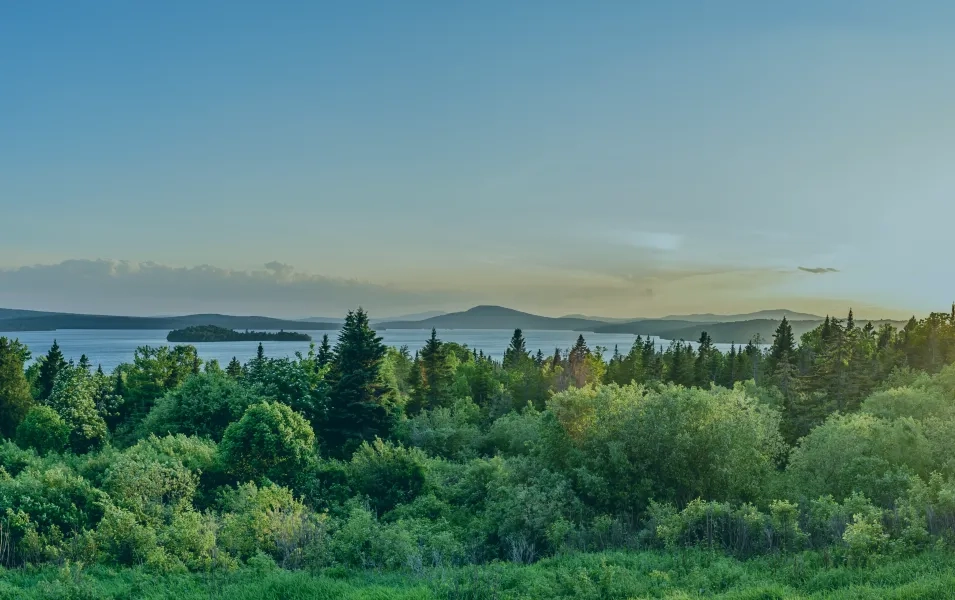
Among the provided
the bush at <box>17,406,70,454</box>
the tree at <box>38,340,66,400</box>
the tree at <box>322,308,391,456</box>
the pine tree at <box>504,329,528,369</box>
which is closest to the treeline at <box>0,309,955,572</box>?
the bush at <box>17,406,70,454</box>

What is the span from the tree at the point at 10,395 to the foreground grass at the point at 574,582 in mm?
40314

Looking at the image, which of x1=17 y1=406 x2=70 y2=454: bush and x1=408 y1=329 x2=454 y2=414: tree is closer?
x1=17 y1=406 x2=70 y2=454: bush

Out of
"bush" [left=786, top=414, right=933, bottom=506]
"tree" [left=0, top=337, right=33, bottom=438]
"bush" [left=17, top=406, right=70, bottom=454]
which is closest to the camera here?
"bush" [left=786, top=414, right=933, bottom=506]

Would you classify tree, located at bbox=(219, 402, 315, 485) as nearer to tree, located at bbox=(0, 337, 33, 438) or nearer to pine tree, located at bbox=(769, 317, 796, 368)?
tree, located at bbox=(0, 337, 33, 438)

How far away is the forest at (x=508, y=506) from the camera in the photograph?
15.9 metres

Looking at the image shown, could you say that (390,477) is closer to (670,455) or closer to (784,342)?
(670,455)

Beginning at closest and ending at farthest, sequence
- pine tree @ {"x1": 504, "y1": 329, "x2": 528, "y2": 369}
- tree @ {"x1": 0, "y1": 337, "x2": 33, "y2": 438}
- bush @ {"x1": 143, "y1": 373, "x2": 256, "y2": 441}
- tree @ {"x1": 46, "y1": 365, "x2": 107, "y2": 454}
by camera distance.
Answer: bush @ {"x1": 143, "y1": 373, "x2": 256, "y2": 441}
tree @ {"x1": 46, "y1": 365, "x2": 107, "y2": 454}
tree @ {"x1": 0, "y1": 337, "x2": 33, "y2": 438}
pine tree @ {"x1": 504, "y1": 329, "x2": 528, "y2": 369}

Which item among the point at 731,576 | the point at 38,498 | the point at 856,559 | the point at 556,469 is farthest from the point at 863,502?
the point at 38,498

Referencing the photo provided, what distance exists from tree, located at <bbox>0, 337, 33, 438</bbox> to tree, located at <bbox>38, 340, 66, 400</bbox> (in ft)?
35.9

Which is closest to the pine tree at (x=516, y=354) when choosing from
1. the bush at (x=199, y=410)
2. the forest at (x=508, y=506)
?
the forest at (x=508, y=506)

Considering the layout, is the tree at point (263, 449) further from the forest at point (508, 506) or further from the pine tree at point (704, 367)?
the pine tree at point (704, 367)

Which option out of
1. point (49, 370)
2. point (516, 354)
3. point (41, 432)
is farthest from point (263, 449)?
point (516, 354)

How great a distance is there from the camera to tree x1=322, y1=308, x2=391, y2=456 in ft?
147

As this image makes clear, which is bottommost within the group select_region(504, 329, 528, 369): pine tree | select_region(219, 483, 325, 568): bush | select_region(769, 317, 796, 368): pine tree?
select_region(219, 483, 325, 568): bush
